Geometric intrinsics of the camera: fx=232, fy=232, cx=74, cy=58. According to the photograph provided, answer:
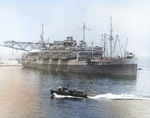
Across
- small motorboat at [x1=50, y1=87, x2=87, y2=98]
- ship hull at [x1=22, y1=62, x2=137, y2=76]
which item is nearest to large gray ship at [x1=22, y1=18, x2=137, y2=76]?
ship hull at [x1=22, y1=62, x2=137, y2=76]

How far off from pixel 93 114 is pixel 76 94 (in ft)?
40.3

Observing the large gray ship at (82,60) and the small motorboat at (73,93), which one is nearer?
the small motorboat at (73,93)

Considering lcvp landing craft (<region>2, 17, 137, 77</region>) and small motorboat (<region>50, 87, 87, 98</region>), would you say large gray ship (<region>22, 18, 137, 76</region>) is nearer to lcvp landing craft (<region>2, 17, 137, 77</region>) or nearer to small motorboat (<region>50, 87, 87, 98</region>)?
Answer: lcvp landing craft (<region>2, 17, 137, 77</region>)

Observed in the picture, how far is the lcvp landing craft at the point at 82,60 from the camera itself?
102m

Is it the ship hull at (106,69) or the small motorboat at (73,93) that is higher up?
the ship hull at (106,69)

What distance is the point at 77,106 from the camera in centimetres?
4453

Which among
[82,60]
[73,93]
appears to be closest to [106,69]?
[82,60]

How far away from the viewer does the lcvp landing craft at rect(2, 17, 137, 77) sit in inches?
4011

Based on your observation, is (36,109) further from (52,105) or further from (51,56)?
(51,56)

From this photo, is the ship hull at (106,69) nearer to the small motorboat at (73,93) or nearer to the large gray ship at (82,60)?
the large gray ship at (82,60)

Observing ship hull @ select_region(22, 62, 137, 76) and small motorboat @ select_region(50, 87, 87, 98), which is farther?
ship hull @ select_region(22, 62, 137, 76)

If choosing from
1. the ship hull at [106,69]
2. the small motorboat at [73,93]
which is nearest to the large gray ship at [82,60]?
the ship hull at [106,69]

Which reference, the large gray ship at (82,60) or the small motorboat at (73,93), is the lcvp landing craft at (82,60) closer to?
the large gray ship at (82,60)

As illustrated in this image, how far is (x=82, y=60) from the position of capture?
400ft
